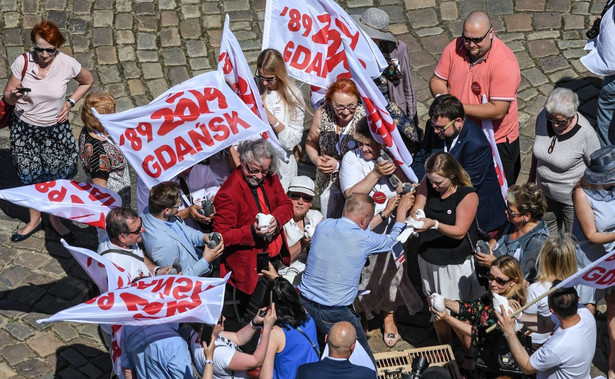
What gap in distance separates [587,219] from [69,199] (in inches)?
163

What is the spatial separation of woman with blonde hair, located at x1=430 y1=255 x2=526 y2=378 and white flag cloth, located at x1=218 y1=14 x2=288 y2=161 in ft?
7.20

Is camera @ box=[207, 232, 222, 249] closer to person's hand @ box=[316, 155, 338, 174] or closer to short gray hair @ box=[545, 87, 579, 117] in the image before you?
person's hand @ box=[316, 155, 338, 174]

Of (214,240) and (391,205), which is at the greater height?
(391,205)

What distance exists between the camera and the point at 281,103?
29.9 feet

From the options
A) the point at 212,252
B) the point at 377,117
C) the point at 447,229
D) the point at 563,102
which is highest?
the point at 563,102

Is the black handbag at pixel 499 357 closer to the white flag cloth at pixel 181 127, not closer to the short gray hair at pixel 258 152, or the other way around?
the short gray hair at pixel 258 152

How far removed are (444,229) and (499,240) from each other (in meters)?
0.55

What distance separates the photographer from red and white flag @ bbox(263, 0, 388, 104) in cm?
923

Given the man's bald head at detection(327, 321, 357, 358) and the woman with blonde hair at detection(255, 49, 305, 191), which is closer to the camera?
the man's bald head at detection(327, 321, 357, 358)

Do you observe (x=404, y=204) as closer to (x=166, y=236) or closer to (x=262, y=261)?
(x=262, y=261)

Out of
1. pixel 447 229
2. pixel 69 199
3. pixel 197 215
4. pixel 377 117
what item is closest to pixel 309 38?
pixel 377 117

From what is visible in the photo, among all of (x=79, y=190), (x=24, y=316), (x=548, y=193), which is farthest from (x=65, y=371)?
(x=548, y=193)

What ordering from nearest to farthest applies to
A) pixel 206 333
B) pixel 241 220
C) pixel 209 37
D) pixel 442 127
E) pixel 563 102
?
pixel 206 333 → pixel 241 220 → pixel 442 127 → pixel 563 102 → pixel 209 37

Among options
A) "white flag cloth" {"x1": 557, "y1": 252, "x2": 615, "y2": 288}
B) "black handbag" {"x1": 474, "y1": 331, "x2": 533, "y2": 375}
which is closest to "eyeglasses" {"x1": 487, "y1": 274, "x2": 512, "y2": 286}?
"black handbag" {"x1": 474, "y1": 331, "x2": 533, "y2": 375}
